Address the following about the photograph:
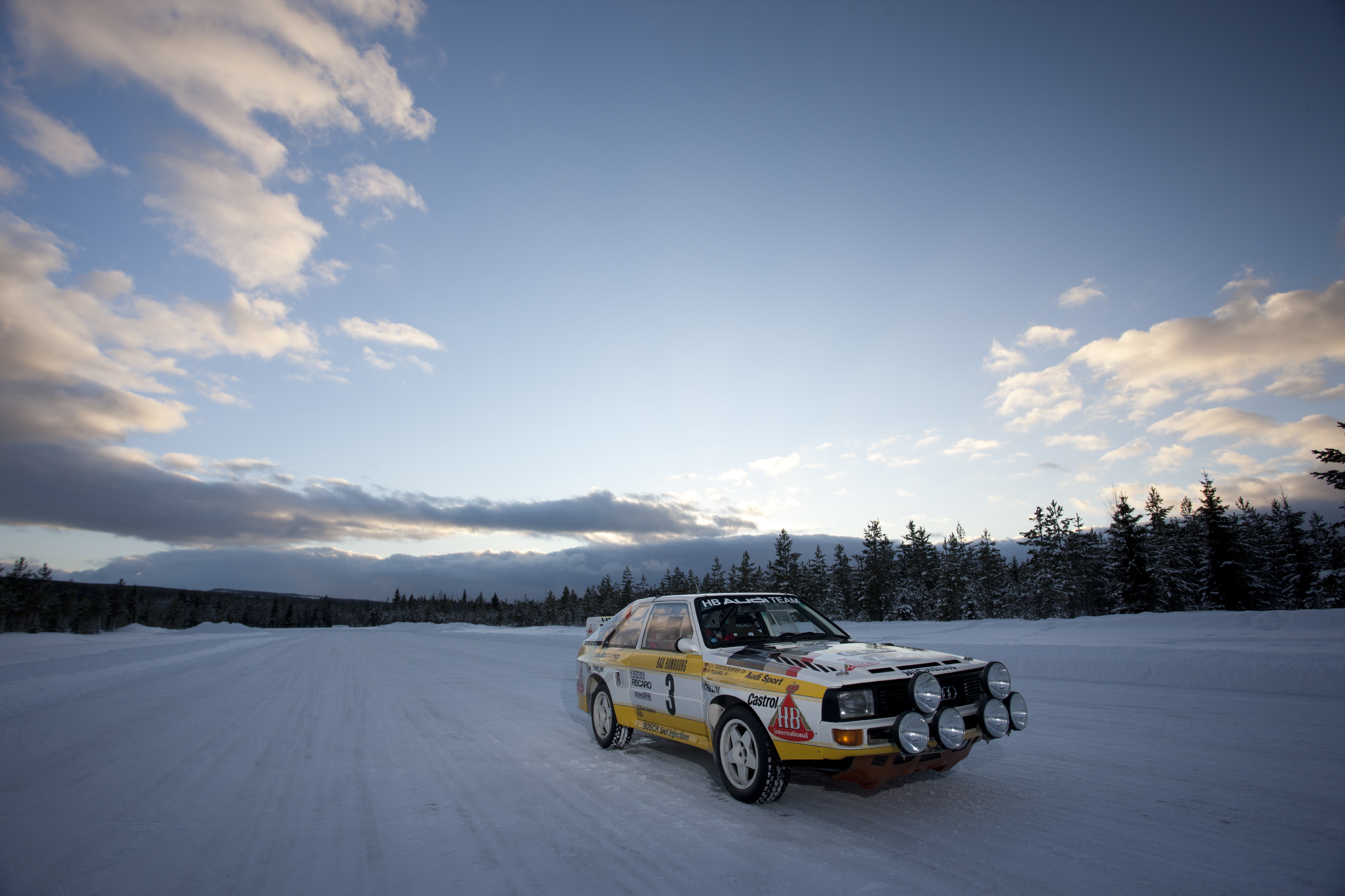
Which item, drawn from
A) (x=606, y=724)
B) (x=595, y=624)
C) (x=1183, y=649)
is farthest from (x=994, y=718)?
(x=1183, y=649)

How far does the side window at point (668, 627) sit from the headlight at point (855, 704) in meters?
2.00

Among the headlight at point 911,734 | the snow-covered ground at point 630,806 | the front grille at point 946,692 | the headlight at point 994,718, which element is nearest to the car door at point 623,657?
the snow-covered ground at point 630,806

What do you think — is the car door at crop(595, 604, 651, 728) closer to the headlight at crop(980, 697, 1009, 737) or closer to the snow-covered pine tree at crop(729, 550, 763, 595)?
the headlight at crop(980, 697, 1009, 737)

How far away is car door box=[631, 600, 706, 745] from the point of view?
5.57 meters

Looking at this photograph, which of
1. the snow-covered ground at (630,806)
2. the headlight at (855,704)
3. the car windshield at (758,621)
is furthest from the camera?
the car windshield at (758,621)

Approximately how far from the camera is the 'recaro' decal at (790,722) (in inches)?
170

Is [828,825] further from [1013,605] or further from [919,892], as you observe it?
[1013,605]

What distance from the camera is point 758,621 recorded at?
239 inches

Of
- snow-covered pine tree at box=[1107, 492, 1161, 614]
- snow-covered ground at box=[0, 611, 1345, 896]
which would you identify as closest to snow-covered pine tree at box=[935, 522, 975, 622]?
snow-covered pine tree at box=[1107, 492, 1161, 614]

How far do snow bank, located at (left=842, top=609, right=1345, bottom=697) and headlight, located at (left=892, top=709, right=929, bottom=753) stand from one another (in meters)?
9.03

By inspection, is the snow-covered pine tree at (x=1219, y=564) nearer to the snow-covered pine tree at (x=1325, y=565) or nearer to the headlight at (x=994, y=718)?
the snow-covered pine tree at (x=1325, y=565)

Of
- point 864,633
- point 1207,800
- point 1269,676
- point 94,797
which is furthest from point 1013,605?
point 94,797

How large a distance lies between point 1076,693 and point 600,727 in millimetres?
7718

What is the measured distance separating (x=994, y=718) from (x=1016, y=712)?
29 cm
